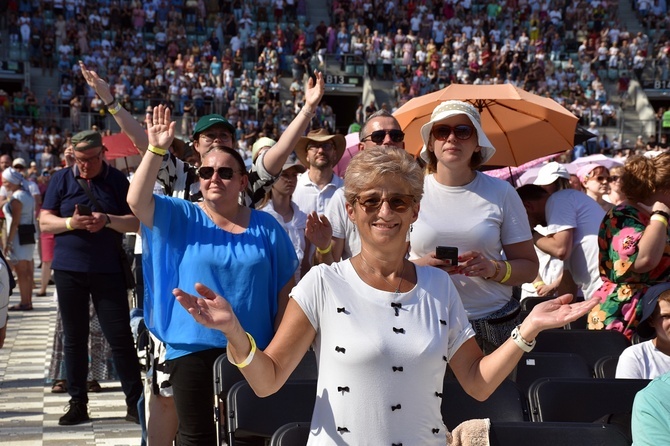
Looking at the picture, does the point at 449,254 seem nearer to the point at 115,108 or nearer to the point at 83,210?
the point at 115,108

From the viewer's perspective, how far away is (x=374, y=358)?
2.85m

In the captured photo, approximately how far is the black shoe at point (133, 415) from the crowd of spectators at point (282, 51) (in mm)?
20592

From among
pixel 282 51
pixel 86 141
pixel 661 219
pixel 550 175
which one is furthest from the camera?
pixel 282 51

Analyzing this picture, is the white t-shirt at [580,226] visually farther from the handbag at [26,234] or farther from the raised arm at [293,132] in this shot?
the handbag at [26,234]

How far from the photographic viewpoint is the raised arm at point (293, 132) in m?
4.87

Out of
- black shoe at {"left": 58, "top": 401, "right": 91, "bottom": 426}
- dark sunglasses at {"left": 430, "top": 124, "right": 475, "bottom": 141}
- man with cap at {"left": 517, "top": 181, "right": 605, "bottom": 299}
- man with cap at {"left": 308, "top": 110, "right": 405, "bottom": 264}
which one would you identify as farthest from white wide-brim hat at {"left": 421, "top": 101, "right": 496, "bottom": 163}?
black shoe at {"left": 58, "top": 401, "right": 91, "bottom": 426}

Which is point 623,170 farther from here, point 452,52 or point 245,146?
point 452,52

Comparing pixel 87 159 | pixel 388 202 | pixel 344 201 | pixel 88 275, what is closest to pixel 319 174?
pixel 87 159

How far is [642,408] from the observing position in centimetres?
328

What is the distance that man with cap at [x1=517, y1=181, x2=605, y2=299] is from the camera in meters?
6.38

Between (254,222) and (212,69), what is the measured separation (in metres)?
28.7

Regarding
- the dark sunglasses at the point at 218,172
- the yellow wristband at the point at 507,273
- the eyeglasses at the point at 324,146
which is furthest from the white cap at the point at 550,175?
the dark sunglasses at the point at 218,172

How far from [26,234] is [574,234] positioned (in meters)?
7.64

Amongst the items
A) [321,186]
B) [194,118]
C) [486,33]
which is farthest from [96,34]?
[321,186]
